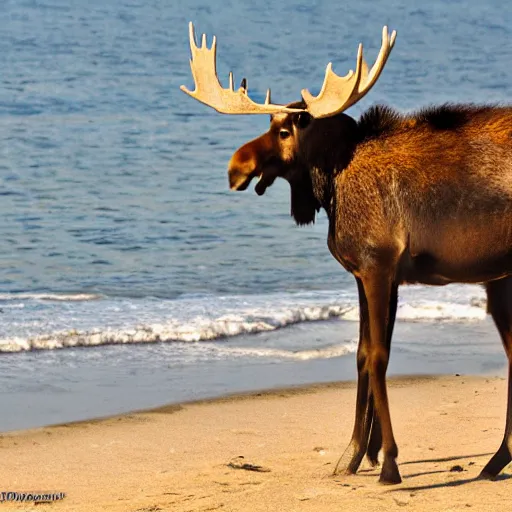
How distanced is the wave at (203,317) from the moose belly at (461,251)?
362cm

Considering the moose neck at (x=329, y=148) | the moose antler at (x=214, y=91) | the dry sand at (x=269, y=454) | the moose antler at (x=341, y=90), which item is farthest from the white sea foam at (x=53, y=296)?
the moose antler at (x=341, y=90)

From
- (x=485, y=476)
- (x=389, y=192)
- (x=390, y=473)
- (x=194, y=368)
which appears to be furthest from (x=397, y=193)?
(x=194, y=368)

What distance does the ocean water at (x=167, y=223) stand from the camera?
9648mm

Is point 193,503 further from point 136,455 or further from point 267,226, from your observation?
point 267,226

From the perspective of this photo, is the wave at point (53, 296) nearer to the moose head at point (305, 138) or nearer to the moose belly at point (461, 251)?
the moose head at point (305, 138)

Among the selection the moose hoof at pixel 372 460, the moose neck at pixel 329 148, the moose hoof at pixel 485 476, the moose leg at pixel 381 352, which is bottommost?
the moose hoof at pixel 372 460

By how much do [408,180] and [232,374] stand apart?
11.1ft

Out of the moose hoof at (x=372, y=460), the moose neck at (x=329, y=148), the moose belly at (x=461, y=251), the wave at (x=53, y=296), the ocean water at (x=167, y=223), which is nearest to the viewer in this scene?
the moose belly at (x=461, y=251)

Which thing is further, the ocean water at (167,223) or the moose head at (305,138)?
the ocean water at (167,223)

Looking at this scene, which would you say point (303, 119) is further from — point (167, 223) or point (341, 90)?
point (167, 223)

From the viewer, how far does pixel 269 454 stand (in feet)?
24.3

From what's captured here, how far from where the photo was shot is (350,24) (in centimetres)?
2952

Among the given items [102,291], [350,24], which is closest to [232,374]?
[102,291]

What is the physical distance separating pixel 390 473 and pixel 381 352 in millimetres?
602
